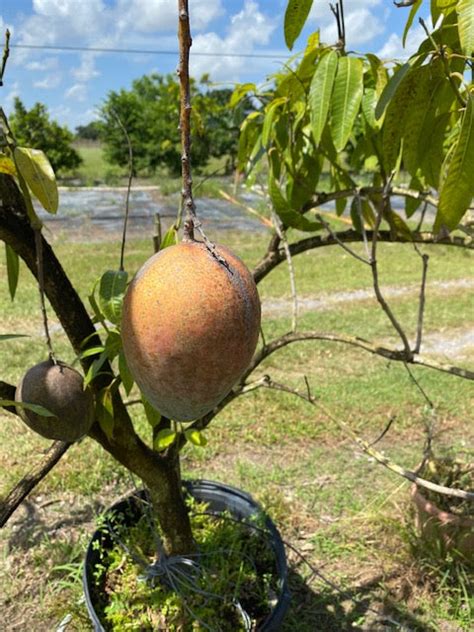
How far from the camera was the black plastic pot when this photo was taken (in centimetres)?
160

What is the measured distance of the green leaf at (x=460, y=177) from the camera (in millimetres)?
813

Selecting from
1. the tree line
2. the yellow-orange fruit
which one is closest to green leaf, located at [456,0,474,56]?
the yellow-orange fruit

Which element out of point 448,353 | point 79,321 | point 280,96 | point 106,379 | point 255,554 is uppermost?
point 280,96

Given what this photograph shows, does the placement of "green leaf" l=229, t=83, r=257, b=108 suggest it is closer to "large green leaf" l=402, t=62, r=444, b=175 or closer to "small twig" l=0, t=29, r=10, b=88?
"large green leaf" l=402, t=62, r=444, b=175

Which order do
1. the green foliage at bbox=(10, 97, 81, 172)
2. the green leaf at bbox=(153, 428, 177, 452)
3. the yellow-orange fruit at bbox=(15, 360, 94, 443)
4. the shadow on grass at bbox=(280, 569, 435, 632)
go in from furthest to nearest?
the green foliage at bbox=(10, 97, 81, 172) → the shadow on grass at bbox=(280, 569, 435, 632) → the green leaf at bbox=(153, 428, 177, 452) → the yellow-orange fruit at bbox=(15, 360, 94, 443)

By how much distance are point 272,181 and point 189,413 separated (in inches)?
36.4

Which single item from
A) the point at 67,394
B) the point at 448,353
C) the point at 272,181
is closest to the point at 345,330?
the point at 448,353

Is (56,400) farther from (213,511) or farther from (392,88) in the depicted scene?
(213,511)

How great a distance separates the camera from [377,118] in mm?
872

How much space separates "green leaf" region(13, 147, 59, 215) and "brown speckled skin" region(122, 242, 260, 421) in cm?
31

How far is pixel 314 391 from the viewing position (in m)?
3.77

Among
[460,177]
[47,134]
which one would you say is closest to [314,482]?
[460,177]

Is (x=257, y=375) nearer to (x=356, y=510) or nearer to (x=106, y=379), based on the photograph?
(x=356, y=510)

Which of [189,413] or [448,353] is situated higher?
[189,413]
